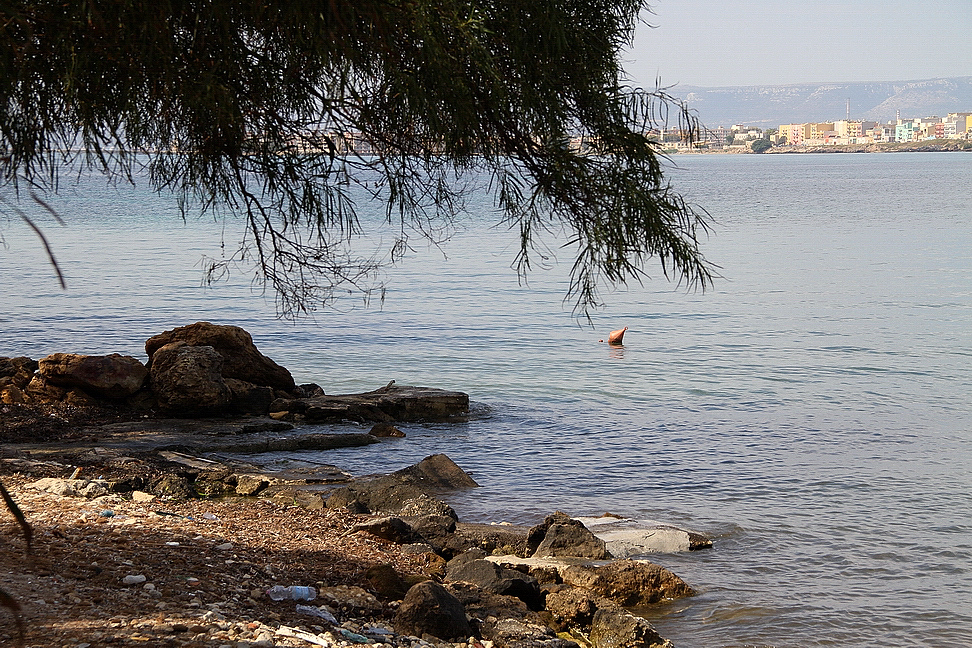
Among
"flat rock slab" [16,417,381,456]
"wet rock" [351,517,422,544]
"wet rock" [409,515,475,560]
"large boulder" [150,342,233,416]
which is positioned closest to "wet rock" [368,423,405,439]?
"flat rock slab" [16,417,381,456]

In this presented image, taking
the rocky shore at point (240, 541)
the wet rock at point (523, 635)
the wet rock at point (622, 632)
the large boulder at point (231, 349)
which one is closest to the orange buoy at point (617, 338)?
the rocky shore at point (240, 541)

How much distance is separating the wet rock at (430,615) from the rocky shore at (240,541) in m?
0.01

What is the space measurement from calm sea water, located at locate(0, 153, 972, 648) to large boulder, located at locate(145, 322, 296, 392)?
2424 millimetres

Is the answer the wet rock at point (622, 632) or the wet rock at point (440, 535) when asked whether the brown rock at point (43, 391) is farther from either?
the wet rock at point (622, 632)

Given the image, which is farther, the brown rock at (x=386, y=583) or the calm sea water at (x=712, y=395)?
the calm sea water at (x=712, y=395)

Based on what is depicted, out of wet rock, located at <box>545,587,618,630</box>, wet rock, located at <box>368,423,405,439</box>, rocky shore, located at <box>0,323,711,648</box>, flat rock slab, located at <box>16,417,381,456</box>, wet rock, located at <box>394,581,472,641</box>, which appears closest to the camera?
rocky shore, located at <box>0,323,711,648</box>

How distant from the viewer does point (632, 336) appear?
22.7 m

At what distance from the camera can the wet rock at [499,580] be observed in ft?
22.8

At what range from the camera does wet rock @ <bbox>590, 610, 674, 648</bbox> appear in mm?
6516

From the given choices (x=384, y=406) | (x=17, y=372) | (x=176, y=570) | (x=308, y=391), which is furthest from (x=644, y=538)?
(x=17, y=372)

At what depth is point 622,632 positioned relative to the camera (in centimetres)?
656

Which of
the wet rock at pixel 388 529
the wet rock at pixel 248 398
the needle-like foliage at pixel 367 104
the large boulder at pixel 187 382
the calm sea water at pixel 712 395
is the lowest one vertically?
the calm sea water at pixel 712 395

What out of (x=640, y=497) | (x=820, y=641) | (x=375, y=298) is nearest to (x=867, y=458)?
(x=640, y=497)

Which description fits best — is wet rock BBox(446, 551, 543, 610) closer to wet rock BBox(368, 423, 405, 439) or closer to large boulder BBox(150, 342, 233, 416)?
wet rock BBox(368, 423, 405, 439)
